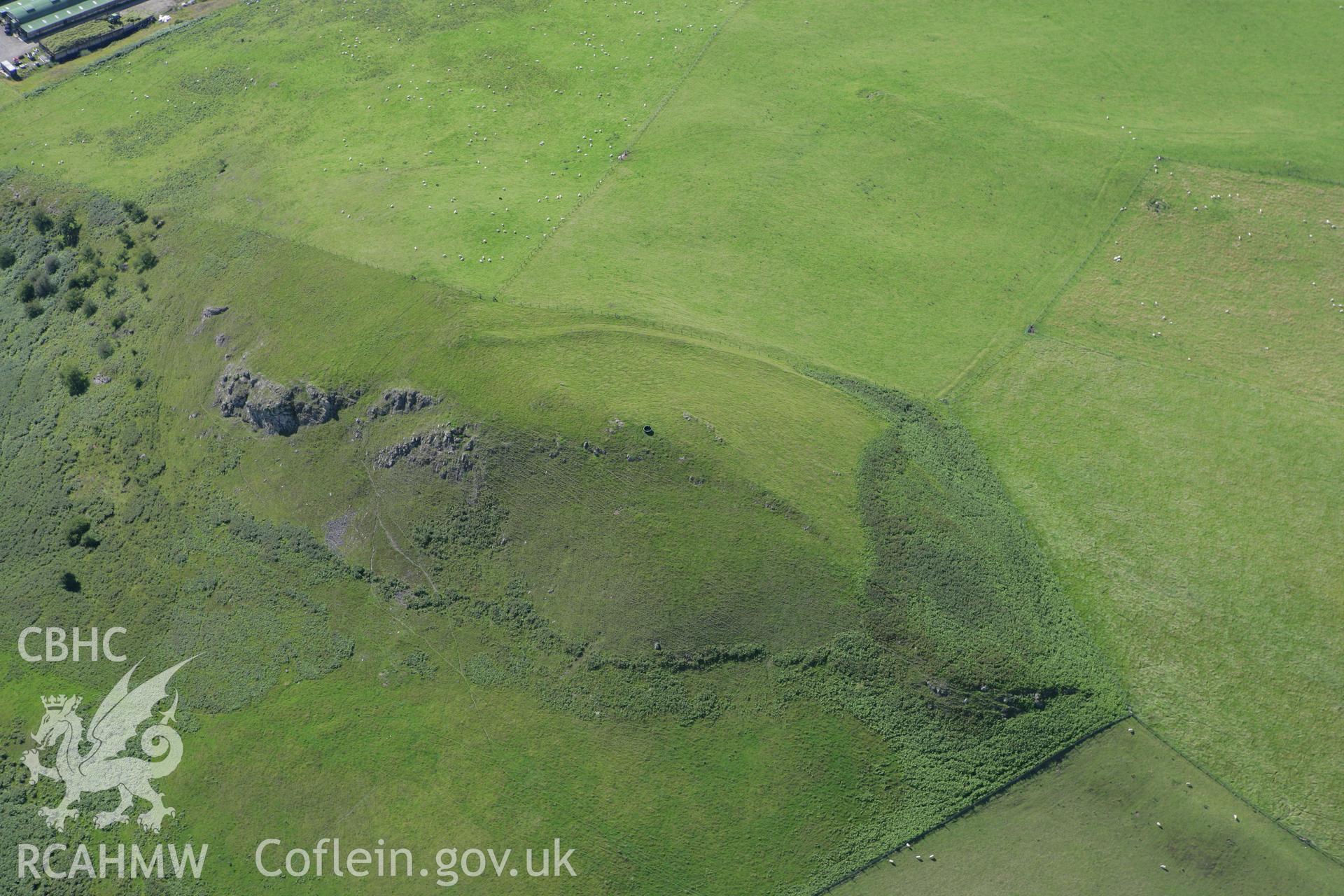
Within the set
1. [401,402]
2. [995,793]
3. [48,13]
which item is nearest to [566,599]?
[401,402]

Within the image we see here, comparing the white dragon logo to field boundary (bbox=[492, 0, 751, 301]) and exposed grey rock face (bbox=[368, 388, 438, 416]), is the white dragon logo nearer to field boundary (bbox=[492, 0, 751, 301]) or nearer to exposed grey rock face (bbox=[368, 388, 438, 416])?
exposed grey rock face (bbox=[368, 388, 438, 416])

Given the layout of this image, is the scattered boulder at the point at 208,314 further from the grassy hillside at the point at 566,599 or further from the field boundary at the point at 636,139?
the field boundary at the point at 636,139

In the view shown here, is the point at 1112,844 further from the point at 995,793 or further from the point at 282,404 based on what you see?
the point at 282,404

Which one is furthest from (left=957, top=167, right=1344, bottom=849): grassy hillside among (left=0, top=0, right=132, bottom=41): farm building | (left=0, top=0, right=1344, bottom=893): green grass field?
(left=0, top=0, right=132, bottom=41): farm building

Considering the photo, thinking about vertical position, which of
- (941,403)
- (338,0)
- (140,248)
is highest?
(338,0)

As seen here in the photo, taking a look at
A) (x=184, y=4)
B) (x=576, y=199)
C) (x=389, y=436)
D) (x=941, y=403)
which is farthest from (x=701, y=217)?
(x=184, y=4)

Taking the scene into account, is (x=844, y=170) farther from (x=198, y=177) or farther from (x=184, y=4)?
(x=184, y=4)

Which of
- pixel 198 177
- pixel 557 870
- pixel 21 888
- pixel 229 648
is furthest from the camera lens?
pixel 198 177
